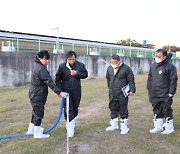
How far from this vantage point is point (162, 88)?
4770 millimetres

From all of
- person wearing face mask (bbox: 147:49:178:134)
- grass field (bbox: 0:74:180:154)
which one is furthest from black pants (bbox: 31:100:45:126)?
person wearing face mask (bbox: 147:49:178:134)

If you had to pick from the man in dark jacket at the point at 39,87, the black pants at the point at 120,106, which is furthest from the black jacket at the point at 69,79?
the black pants at the point at 120,106

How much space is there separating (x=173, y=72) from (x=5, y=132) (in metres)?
3.62

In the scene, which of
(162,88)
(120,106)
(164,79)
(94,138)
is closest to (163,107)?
(162,88)

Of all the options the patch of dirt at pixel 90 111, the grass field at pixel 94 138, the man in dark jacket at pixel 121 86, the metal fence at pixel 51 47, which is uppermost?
the metal fence at pixel 51 47

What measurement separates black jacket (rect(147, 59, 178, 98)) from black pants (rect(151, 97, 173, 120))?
101 mm

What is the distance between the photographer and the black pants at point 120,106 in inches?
191

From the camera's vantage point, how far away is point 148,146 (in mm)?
Answer: 4203

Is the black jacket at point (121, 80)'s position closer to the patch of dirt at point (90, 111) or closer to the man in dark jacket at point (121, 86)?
the man in dark jacket at point (121, 86)

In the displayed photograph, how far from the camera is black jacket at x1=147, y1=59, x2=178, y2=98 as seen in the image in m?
4.66

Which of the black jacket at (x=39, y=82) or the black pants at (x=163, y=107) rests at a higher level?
the black jacket at (x=39, y=82)

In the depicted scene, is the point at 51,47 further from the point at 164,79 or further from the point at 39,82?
the point at 164,79

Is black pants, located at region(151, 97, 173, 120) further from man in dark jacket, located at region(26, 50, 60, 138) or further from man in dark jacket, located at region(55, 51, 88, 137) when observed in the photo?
man in dark jacket, located at region(26, 50, 60, 138)

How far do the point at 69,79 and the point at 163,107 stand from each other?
1.95 m
